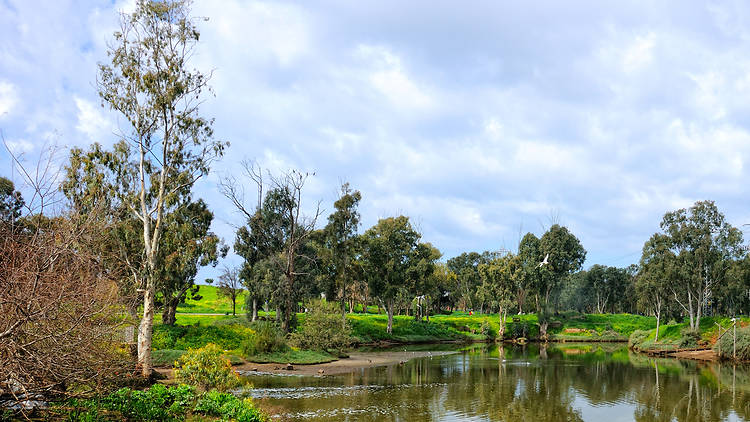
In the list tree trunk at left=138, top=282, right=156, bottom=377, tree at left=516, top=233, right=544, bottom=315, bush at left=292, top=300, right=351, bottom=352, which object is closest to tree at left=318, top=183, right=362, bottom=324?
bush at left=292, top=300, right=351, bottom=352

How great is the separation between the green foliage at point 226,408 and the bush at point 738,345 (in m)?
48.8

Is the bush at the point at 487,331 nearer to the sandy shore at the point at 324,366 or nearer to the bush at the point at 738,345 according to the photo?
the bush at the point at 738,345

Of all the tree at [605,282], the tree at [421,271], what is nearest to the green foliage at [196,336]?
the tree at [421,271]

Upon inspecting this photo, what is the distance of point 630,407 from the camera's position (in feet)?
80.9

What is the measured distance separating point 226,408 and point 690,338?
5658cm

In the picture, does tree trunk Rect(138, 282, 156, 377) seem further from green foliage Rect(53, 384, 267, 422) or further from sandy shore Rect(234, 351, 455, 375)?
green foliage Rect(53, 384, 267, 422)

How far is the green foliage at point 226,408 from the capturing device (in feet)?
47.7

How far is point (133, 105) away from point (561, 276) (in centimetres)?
7250

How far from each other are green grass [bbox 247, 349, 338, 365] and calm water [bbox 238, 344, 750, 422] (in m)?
4.40

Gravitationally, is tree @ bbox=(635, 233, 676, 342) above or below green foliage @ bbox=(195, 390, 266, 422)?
above

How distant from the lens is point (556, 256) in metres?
81.4

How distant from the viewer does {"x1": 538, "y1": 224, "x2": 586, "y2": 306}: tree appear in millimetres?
80438

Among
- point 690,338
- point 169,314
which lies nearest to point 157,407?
point 169,314

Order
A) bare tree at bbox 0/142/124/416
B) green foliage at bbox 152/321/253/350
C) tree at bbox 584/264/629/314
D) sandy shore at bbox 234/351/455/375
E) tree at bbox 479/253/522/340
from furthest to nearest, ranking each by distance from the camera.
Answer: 1. tree at bbox 584/264/629/314
2. tree at bbox 479/253/522/340
3. green foliage at bbox 152/321/253/350
4. sandy shore at bbox 234/351/455/375
5. bare tree at bbox 0/142/124/416
